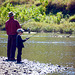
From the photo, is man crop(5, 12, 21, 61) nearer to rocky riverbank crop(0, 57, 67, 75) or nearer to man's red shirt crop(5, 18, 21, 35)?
man's red shirt crop(5, 18, 21, 35)

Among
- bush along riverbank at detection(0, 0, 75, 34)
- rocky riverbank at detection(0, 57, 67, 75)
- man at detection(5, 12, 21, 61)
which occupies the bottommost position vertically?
bush along riverbank at detection(0, 0, 75, 34)

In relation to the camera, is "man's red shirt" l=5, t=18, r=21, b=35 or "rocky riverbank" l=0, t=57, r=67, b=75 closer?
"rocky riverbank" l=0, t=57, r=67, b=75

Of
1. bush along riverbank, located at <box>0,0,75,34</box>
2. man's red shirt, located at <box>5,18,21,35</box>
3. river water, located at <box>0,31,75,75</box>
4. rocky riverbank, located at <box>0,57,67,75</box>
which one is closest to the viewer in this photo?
rocky riverbank, located at <box>0,57,67,75</box>

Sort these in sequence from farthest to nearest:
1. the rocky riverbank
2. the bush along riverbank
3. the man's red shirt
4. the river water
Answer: the bush along riverbank < the river water < the man's red shirt < the rocky riverbank

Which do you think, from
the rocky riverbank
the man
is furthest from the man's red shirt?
the rocky riverbank

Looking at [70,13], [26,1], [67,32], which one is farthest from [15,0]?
[67,32]

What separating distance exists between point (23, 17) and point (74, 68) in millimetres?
46125

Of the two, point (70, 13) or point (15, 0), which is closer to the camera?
point (70, 13)

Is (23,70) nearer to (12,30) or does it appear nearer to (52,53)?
(12,30)

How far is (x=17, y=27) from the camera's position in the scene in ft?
37.6

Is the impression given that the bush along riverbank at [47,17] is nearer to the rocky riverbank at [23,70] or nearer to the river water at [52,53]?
the river water at [52,53]

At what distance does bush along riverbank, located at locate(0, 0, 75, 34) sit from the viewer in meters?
46.1

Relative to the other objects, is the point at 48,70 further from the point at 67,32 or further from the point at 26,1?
the point at 26,1

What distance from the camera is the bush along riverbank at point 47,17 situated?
151ft
